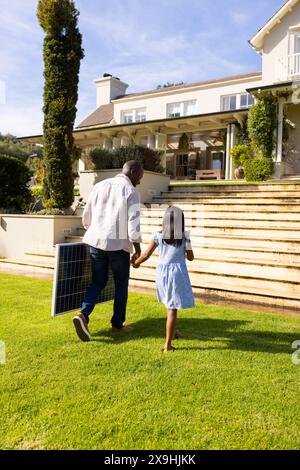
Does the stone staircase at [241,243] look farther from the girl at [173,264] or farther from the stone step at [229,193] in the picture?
the girl at [173,264]

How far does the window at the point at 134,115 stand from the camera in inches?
1112

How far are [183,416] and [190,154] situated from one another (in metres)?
22.9

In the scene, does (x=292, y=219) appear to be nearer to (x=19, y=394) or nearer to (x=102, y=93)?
(x=19, y=394)

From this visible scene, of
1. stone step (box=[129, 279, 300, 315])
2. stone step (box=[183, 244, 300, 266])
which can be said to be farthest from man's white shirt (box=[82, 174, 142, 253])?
stone step (box=[183, 244, 300, 266])

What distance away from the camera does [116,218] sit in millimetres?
4188

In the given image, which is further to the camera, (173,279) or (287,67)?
(287,67)

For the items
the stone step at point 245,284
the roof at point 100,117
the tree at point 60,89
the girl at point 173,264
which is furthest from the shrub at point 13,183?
the roof at point 100,117

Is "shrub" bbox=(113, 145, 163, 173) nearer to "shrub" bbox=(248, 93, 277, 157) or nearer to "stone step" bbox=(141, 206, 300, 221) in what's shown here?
"stone step" bbox=(141, 206, 300, 221)

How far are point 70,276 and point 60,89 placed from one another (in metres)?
8.08

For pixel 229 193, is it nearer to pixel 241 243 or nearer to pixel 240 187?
pixel 240 187

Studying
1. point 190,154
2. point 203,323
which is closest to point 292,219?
point 203,323

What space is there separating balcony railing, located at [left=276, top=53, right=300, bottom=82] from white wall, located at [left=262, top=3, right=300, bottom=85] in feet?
1.10

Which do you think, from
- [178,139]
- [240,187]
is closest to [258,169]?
[240,187]

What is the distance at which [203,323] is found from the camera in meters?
4.77
